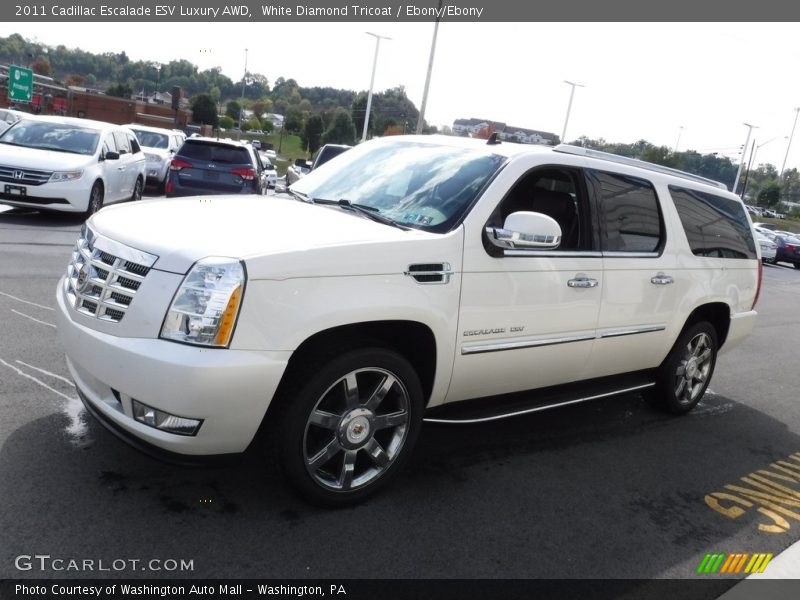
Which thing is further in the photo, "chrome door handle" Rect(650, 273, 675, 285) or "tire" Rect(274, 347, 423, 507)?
"chrome door handle" Rect(650, 273, 675, 285)

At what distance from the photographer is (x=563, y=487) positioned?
4301 millimetres

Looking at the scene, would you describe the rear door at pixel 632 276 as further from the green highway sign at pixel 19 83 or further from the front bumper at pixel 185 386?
the green highway sign at pixel 19 83

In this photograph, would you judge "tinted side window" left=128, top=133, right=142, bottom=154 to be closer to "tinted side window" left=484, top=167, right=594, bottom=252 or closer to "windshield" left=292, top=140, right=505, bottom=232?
"windshield" left=292, top=140, right=505, bottom=232

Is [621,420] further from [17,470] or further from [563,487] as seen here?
[17,470]

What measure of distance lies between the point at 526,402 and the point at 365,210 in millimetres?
1534

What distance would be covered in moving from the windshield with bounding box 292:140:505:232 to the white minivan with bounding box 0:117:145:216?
7843 mm

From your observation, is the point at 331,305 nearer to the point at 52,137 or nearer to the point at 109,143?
the point at 52,137

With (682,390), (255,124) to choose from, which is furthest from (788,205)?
(682,390)

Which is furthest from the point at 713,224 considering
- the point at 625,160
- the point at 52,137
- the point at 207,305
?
the point at 52,137

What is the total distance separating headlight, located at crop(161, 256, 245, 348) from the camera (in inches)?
121

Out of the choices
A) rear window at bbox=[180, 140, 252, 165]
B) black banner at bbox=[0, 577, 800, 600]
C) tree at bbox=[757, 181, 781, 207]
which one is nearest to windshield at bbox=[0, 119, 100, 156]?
rear window at bbox=[180, 140, 252, 165]

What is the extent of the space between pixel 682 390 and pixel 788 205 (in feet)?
407

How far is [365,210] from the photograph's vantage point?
13.7ft

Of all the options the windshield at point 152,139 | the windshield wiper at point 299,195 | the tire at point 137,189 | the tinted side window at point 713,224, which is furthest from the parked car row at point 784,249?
the windshield wiper at point 299,195
